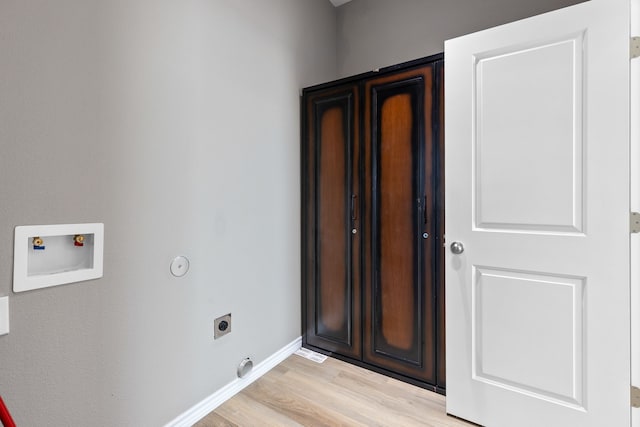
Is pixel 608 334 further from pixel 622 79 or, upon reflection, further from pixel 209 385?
pixel 209 385

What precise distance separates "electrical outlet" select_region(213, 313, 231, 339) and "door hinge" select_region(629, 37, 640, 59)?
213 centimetres

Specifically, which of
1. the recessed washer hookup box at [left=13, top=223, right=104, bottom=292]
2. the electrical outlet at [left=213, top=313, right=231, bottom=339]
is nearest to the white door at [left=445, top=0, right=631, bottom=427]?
the electrical outlet at [left=213, top=313, right=231, bottom=339]

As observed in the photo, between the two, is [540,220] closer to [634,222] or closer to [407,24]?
[634,222]

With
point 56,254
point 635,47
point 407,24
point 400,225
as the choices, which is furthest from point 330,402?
point 407,24

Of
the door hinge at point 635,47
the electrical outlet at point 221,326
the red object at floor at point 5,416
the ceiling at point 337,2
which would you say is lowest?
the electrical outlet at point 221,326

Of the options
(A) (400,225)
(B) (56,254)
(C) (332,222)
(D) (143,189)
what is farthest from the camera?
(C) (332,222)

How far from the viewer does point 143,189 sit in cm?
132

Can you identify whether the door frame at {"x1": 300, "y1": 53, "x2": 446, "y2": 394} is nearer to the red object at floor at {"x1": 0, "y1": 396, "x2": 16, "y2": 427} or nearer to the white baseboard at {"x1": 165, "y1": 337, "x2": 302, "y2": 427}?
the white baseboard at {"x1": 165, "y1": 337, "x2": 302, "y2": 427}

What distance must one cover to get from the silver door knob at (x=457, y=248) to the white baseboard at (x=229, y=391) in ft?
4.24

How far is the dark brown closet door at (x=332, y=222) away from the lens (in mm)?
2010

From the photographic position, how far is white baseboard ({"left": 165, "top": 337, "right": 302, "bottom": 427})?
1496 mm

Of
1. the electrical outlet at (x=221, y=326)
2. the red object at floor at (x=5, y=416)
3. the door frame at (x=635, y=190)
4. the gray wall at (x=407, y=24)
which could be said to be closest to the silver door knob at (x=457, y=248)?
the door frame at (x=635, y=190)

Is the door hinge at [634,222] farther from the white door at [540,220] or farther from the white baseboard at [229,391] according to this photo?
the white baseboard at [229,391]

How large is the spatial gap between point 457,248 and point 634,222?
0.64 metres
